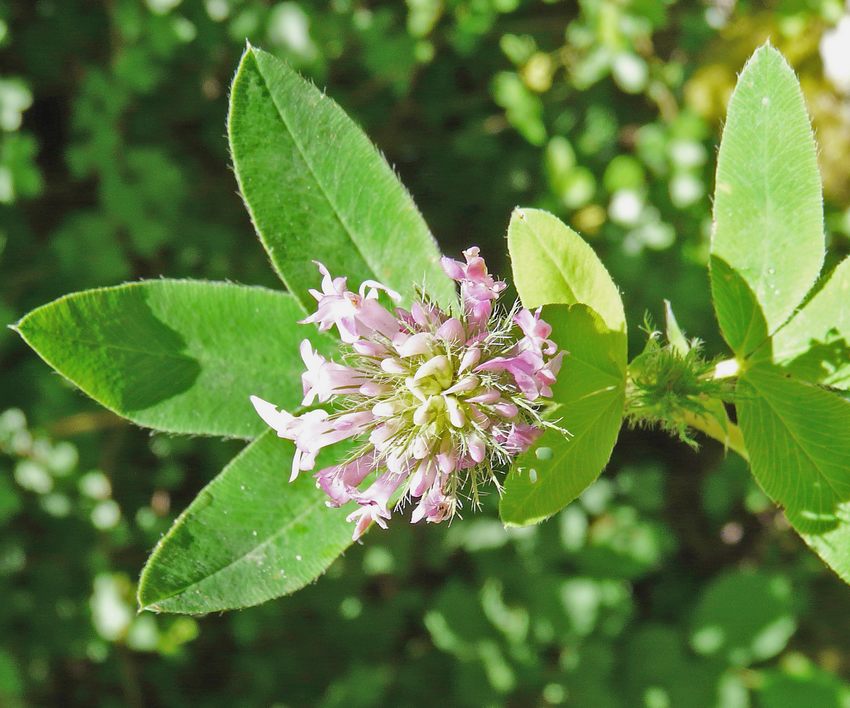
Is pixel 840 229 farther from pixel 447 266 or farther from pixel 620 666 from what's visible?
pixel 447 266

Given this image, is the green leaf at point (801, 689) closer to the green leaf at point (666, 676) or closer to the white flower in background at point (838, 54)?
the green leaf at point (666, 676)

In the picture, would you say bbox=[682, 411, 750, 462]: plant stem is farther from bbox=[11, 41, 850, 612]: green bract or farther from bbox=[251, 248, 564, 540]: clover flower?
bbox=[251, 248, 564, 540]: clover flower

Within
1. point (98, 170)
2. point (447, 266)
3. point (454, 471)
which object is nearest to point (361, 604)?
point (98, 170)

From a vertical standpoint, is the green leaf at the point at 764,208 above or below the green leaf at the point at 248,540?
above

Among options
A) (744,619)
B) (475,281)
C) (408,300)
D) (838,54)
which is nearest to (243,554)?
(408,300)

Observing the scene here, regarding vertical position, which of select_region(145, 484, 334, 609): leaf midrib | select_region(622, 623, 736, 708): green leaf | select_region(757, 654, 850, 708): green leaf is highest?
select_region(145, 484, 334, 609): leaf midrib

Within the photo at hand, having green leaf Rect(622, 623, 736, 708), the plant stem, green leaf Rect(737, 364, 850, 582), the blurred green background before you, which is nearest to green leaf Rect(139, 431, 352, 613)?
the plant stem

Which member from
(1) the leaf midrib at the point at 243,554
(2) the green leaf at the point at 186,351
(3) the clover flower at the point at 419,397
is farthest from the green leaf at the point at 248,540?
(3) the clover flower at the point at 419,397
